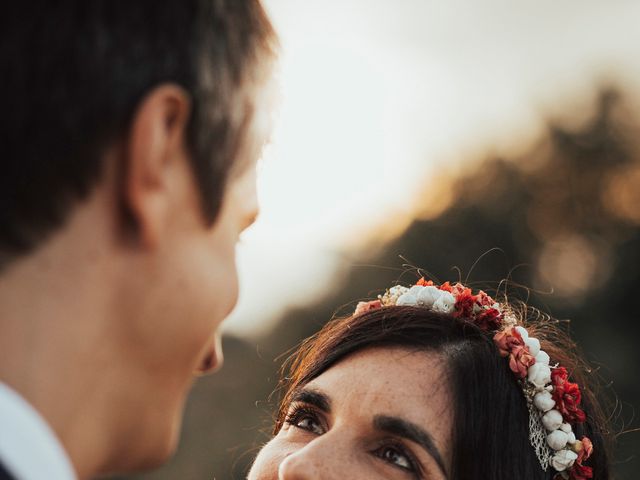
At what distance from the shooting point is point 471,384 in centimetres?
406

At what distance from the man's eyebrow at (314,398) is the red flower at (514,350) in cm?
84

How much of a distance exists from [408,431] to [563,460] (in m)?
0.83

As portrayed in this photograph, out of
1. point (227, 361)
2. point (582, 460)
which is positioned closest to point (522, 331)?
point (582, 460)

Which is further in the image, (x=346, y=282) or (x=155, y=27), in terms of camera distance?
(x=346, y=282)

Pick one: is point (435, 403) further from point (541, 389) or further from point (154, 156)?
point (154, 156)

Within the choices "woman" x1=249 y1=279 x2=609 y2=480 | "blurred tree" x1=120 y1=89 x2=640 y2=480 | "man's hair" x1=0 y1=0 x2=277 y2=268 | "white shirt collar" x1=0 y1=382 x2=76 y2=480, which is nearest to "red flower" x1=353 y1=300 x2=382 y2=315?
"woman" x1=249 y1=279 x2=609 y2=480

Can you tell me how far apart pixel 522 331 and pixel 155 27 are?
9.37 feet

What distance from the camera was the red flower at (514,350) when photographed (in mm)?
4219

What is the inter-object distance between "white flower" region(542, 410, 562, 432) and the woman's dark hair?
0.32ft

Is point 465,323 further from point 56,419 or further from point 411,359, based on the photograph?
point 56,419

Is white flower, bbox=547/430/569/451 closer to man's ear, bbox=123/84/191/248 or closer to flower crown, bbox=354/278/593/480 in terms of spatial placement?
flower crown, bbox=354/278/593/480

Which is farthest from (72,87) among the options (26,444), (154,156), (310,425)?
(310,425)

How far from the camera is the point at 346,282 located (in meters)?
32.8

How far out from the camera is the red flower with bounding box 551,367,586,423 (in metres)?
4.28
